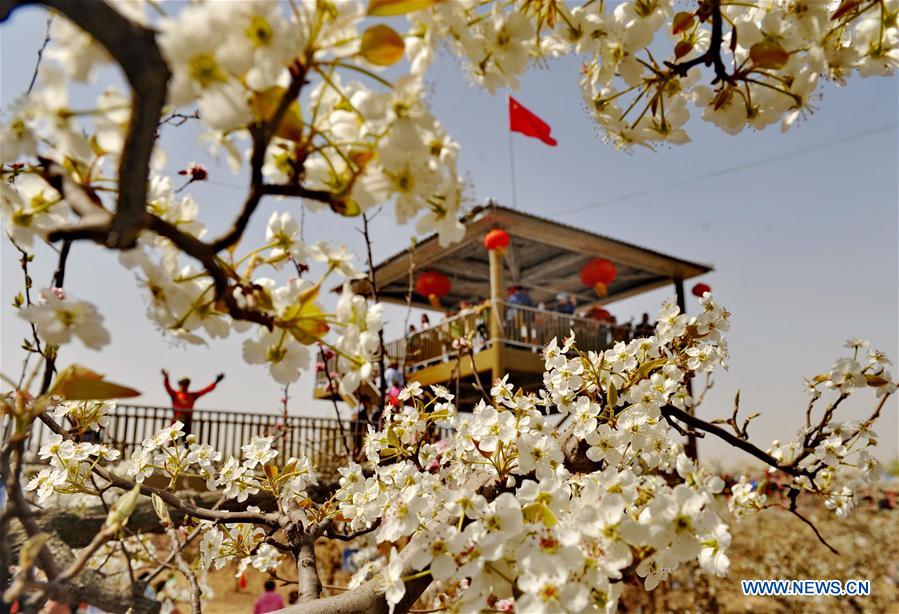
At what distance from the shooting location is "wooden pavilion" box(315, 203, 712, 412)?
8969 millimetres

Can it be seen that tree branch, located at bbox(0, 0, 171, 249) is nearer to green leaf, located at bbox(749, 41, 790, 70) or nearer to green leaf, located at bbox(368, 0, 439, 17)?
green leaf, located at bbox(368, 0, 439, 17)

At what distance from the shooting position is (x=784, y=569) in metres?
9.36

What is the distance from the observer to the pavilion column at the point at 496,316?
892 cm

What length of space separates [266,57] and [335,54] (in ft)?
0.39

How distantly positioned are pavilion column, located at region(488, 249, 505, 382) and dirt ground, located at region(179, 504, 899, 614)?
3.51 meters

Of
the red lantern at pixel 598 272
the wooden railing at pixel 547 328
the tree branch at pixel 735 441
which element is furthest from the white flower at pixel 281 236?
the red lantern at pixel 598 272

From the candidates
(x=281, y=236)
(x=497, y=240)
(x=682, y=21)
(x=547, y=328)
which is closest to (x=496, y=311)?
(x=497, y=240)

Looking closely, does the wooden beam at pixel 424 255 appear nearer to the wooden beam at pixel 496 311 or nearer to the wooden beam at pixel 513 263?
the wooden beam at pixel 496 311

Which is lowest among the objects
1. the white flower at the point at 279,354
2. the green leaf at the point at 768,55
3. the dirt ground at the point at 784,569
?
the dirt ground at the point at 784,569

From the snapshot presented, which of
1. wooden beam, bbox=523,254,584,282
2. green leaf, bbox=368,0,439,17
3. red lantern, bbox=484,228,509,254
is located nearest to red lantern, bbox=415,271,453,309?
→ wooden beam, bbox=523,254,584,282

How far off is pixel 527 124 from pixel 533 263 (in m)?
3.70

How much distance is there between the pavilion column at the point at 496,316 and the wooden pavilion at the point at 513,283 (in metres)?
0.02

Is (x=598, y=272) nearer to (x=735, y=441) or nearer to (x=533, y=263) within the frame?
(x=533, y=263)

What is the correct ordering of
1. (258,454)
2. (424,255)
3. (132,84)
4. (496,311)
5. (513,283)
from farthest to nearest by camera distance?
(513,283)
(424,255)
(496,311)
(258,454)
(132,84)
